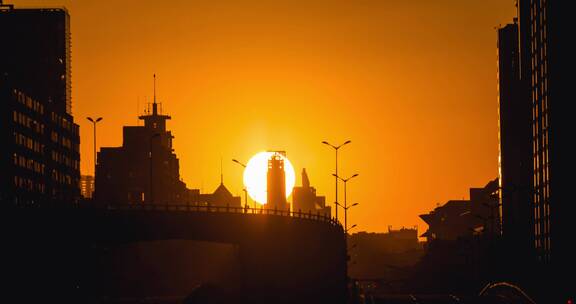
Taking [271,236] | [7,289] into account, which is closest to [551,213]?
[271,236]

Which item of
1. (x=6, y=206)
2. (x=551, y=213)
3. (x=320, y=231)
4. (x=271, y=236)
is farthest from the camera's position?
(x=551, y=213)

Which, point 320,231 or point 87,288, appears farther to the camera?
point 87,288

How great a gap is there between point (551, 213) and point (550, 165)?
25.3 ft

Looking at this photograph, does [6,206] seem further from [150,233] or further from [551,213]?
[551,213]

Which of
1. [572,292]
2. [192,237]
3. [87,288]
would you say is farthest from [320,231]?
[87,288]

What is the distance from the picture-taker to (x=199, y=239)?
12888cm

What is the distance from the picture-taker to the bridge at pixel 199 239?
116 meters

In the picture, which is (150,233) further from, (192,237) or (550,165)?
(550,165)

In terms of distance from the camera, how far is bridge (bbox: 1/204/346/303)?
116 meters

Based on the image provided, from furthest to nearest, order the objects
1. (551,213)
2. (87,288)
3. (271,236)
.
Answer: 1. (551,213)
2. (87,288)
3. (271,236)

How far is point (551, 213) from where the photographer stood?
7682 inches

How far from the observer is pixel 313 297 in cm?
13800

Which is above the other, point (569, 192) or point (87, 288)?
point (569, 192)

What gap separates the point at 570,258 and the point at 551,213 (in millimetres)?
12461
